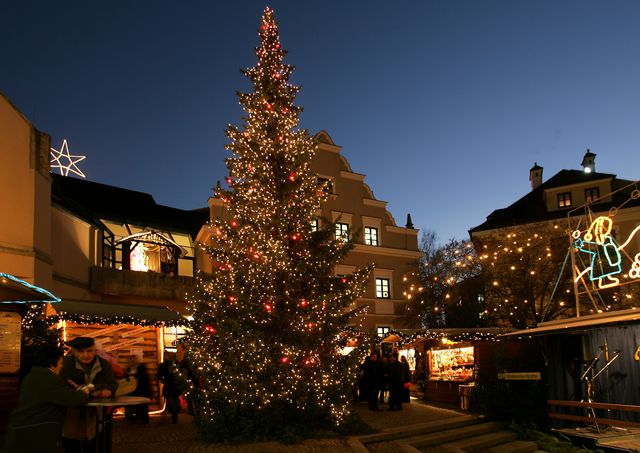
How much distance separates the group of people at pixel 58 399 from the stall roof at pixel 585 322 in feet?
35.2

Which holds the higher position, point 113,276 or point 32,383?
point 113,276

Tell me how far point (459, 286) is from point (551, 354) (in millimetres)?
13365

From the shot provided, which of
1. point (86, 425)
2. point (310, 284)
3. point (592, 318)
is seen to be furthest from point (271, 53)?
point (86, 425)

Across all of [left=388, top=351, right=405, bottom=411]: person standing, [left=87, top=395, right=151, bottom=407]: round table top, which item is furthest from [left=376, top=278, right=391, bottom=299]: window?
[left=87, top=395, right=151, bottom=407]: round table top

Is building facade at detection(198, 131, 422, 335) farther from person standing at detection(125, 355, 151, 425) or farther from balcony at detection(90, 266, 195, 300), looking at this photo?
person standing at detection(125, 355, 151, 425)

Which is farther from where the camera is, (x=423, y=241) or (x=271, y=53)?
(x=423, y=241)

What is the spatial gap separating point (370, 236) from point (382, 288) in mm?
2956

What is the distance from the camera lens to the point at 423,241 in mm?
40750

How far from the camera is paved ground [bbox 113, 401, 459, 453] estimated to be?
11196 mm

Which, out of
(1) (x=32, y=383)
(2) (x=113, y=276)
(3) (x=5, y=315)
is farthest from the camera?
(2) (x=113, y=276)

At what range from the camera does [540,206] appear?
130ft

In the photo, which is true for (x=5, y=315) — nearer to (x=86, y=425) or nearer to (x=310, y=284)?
(x=86, y=425)

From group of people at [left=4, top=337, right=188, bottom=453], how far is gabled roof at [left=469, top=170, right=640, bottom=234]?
110ft

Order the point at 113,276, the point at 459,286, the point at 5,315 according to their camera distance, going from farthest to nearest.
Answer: the point at 459,286 < the point at 113,276 < the point at 5,315
